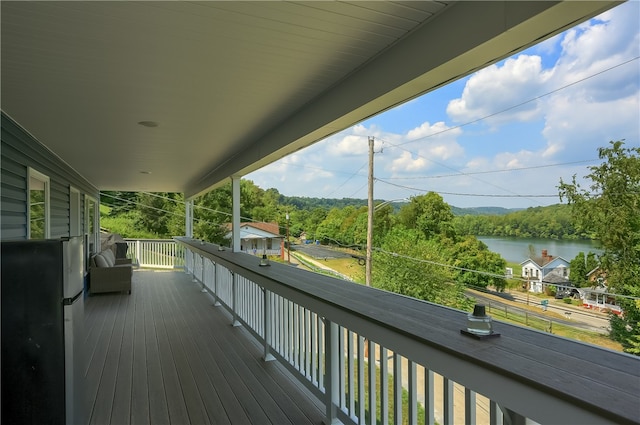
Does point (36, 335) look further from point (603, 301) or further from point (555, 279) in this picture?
point (555, 279)

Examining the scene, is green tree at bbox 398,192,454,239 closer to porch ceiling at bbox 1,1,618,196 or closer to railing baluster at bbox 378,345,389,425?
porch ceiling at bbox 1,1,618,196

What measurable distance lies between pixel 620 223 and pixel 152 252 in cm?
1393

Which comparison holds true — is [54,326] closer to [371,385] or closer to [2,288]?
[2,288]

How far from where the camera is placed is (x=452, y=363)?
149 cm

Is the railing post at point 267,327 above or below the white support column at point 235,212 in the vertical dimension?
below

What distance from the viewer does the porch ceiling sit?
177 centimetres

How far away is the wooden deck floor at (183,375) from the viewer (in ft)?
9.60

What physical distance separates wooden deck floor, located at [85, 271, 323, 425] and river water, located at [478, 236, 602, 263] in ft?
7.78

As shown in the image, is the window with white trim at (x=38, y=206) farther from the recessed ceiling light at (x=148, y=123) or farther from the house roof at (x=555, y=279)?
the house roof at (x=555, y=279)

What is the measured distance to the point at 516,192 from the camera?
515cm

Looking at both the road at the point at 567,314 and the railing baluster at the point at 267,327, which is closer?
the road at the point at 567,314

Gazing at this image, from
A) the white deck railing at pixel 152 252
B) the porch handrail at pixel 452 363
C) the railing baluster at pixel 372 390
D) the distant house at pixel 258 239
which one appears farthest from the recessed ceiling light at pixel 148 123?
the distant house at pixel 258 239

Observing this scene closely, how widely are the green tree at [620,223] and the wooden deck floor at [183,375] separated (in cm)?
249

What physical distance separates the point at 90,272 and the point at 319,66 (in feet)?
24.9
